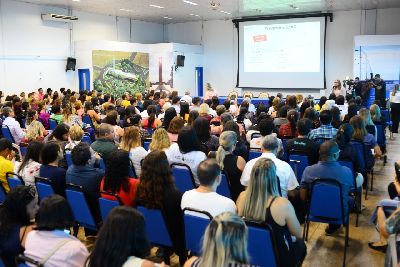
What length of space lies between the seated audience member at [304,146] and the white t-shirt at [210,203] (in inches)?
89.7

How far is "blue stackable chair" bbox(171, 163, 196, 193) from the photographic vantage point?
14.1 ft

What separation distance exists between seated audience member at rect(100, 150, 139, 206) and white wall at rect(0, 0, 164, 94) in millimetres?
13175

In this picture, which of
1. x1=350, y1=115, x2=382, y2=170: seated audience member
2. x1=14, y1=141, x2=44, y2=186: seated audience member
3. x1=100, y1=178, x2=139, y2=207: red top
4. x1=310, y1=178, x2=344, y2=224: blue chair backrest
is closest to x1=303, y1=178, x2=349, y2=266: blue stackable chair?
x1=310, y1=178, x2=344, y2=224: blue chair backrest

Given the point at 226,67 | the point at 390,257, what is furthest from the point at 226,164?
the point at 226,67

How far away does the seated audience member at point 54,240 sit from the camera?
231 centimetres

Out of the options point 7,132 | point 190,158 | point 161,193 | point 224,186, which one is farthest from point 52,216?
point 7,132

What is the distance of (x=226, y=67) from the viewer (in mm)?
22250

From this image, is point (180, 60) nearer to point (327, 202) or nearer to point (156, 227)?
point (327, 202)

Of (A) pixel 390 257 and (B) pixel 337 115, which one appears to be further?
(B) pixel 337 115

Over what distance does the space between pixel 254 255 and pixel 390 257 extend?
931 mm

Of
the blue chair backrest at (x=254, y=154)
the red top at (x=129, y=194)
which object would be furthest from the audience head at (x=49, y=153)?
the blue chair backrest at (x=254, y=154)

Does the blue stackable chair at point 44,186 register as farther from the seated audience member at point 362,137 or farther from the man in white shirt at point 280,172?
the seated audience member at point 362,137

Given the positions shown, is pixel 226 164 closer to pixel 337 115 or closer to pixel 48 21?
pixel 337 115

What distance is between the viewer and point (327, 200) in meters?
3.89
